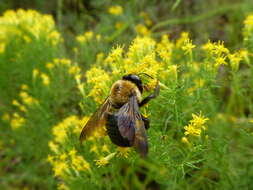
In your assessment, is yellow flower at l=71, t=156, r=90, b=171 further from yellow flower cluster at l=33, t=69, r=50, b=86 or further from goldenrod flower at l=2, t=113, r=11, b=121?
goldenrod flower at l=2, t=113, r=11, b=121

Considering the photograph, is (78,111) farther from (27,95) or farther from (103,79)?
(103,79)

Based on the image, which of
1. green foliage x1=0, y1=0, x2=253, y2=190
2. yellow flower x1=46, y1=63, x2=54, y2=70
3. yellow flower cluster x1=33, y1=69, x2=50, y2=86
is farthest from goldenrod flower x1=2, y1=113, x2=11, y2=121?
yellow flower x1=46, y1=63, x2=54, y2=70

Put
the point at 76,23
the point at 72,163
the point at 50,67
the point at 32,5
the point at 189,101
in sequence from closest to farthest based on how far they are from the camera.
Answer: the point at 189,101
the point at 72,163
the point at 50,67
the point at 76,23
the point at 32,5

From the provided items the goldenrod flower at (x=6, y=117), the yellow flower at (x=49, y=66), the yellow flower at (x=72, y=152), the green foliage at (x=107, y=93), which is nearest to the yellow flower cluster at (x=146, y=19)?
the green foliage at (x=107, y=93)

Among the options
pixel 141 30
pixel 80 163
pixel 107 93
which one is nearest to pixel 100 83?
pixel 107 93

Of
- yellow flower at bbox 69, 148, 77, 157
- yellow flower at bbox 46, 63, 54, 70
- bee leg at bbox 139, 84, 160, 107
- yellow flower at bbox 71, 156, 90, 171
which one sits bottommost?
yellow flower at bbox 71, 156, 90, 171

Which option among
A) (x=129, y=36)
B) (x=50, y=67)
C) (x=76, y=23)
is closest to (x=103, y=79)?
(x=50, y=67)
